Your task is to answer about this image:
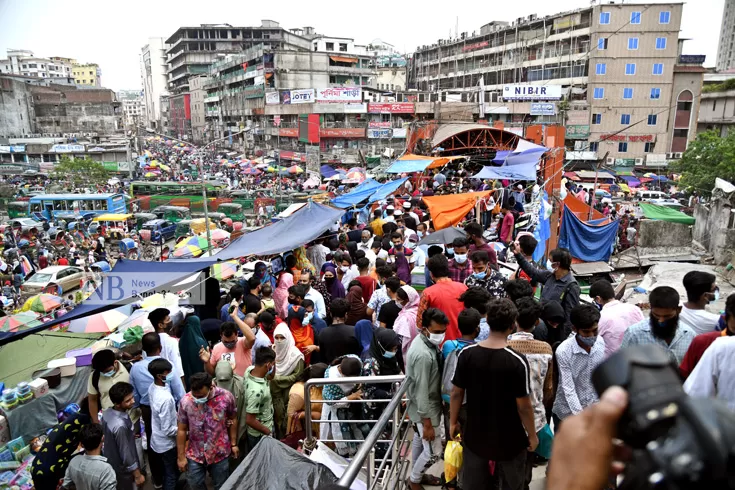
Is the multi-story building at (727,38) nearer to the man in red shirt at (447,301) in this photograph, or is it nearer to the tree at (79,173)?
the tree at (79,173)

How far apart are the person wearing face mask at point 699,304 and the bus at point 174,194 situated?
29638mm

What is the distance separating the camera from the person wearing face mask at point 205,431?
3988mm

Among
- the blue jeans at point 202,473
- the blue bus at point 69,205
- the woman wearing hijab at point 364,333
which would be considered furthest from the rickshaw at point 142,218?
the blue jeans at point 202,473

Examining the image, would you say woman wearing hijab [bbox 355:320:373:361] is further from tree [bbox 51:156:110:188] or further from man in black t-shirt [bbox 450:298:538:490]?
tree [bbox 51:156:110:188]

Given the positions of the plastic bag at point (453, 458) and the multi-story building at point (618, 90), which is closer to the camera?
the plastic bag at point (453, 458)

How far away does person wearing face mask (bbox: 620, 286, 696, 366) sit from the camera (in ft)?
10.4

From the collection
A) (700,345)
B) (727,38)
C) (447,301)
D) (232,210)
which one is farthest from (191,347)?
(727,38)

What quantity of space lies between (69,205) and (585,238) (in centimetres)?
2925

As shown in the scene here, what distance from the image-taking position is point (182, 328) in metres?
5.72

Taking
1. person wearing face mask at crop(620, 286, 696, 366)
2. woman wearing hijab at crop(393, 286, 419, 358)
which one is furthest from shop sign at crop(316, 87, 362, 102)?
person wearing face mask at crop(620, 286, 696, 366)

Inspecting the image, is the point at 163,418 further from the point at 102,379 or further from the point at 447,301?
the point at 447,301

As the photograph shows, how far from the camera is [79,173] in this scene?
39031mm

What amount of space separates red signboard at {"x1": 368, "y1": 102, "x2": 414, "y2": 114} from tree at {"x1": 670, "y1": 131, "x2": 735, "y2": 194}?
69.8 ft

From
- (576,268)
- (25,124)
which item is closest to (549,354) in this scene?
(576,268)
